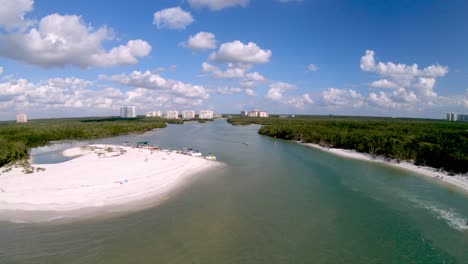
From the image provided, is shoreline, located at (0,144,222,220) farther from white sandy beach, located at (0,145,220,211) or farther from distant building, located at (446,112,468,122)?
distant building, located at (446,112,468,122)

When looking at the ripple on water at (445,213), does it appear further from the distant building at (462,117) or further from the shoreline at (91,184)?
the distant building at (462,117)

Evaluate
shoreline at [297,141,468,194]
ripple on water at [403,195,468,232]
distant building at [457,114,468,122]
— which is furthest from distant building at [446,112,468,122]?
ripple on water at [403,195,468,232]

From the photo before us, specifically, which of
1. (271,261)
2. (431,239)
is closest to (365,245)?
(431,239)

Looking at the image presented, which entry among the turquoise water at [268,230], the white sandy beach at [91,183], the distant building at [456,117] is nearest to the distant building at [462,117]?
the distant building at [456,117]

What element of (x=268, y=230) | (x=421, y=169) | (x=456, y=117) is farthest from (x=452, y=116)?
(x=268, y=230)

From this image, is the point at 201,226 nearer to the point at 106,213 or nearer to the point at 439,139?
the point at 106,213

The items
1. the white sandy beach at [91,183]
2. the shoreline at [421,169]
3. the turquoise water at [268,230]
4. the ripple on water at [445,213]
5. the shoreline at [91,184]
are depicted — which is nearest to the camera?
the turquoise water at [268,230]
